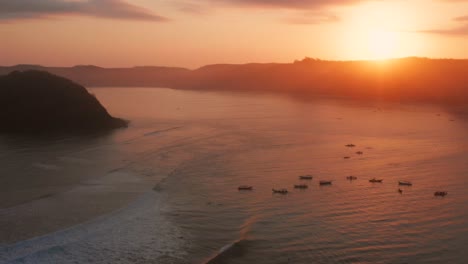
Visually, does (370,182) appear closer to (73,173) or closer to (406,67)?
(73,173)

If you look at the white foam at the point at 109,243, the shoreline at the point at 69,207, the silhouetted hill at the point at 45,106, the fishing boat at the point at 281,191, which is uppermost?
the silhouetted hill at the point at 45,106

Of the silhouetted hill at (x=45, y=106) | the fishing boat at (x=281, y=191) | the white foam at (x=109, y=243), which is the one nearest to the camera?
the white foam at (x=109, y=243)

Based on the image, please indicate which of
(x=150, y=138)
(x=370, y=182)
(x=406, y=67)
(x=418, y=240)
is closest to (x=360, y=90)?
(x=406, y=67)

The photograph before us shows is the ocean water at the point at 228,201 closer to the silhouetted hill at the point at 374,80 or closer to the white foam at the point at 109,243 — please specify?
the white foam at the point at 109,243

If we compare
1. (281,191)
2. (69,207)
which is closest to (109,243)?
(69,207)

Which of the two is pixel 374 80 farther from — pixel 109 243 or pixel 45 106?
pixel 109 243

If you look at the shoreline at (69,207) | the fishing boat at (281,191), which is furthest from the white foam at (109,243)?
the fishing boat at (281,191)
